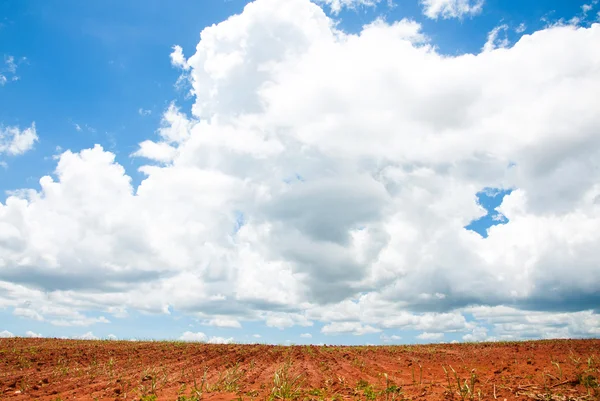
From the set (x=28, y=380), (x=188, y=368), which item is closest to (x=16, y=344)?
(x=28, y=380)

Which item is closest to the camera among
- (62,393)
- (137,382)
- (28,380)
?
(62,393)

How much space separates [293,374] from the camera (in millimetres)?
18422

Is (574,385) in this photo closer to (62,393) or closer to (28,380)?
(62,393)

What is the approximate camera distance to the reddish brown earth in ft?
38.4

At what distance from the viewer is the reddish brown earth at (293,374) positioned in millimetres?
11719

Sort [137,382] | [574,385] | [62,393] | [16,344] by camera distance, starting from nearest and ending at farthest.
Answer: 1. [574,385]
2. [62,393]
3. [137,382]
4. [16,344]

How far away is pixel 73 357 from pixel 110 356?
1973mm

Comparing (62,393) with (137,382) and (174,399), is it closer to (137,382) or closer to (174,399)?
(137,382)

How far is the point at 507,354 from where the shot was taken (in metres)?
24.5

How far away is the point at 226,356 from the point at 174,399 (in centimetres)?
1305

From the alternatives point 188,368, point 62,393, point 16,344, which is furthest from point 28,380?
point 16,344

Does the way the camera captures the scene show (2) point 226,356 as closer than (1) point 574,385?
No

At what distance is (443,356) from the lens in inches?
979

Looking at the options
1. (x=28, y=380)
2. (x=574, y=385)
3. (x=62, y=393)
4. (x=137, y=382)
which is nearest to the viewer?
(x=574, y=385)
